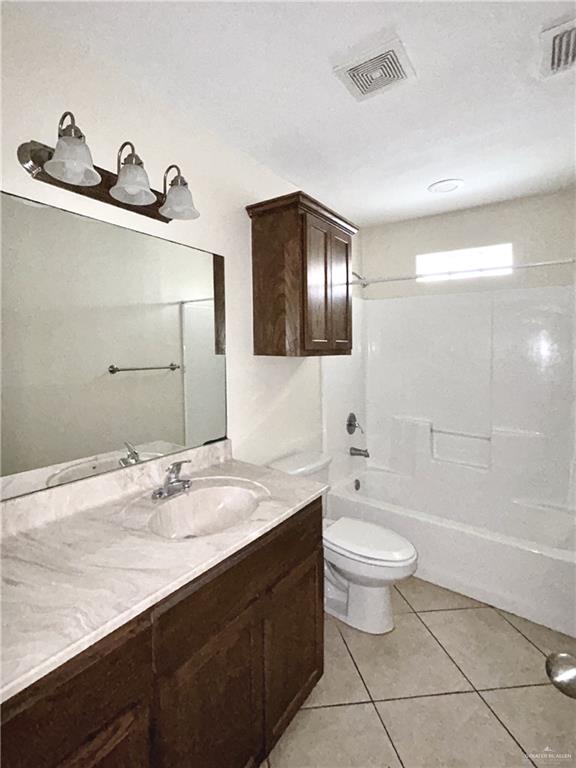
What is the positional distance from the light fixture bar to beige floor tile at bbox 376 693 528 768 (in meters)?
2.15

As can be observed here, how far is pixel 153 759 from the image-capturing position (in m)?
0.83

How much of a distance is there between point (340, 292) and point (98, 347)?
130 cm

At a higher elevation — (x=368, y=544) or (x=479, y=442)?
(x=479, y=442)

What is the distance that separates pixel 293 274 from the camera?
5.89 feet

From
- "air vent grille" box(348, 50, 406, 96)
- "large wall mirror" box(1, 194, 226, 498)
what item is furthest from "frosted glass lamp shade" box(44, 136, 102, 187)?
"air vent grille" box(348, 50, 406, 96)

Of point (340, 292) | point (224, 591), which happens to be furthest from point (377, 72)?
point (224, 591)

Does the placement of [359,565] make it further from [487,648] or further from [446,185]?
[446,185]

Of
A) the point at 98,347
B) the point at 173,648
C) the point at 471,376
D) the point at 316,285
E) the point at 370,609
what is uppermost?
the point at 316,285

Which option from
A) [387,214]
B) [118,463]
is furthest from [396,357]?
[118,463]

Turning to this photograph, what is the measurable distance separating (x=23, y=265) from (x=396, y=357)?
2.46 metres

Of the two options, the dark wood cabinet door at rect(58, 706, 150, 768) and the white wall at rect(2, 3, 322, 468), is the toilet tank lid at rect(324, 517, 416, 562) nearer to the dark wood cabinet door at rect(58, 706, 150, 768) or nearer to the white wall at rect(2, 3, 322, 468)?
the white wall at rect(2, 3, 322, 468)

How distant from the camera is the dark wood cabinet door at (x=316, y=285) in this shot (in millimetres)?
1790

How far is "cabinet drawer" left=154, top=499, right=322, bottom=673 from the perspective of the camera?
2.82 ft

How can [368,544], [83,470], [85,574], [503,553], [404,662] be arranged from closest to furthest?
[85,574] < [83,470] < [404,662] < [368,544] < [503,553]
